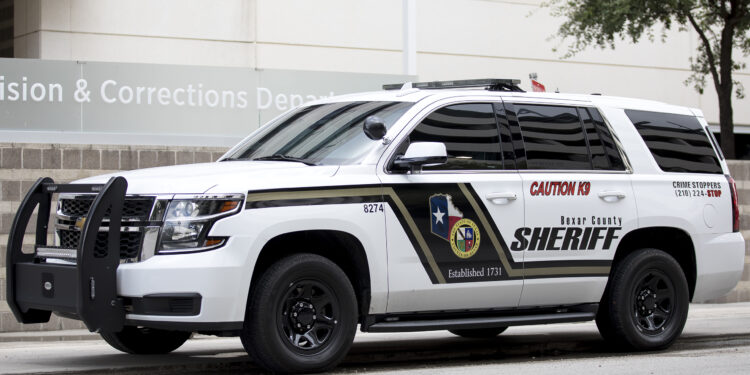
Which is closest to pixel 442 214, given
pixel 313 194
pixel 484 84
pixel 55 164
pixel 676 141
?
pixel 313 194

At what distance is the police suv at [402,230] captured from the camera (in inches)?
284

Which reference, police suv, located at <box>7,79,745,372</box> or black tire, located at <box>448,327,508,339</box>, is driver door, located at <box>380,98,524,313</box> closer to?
police suv, located at <box>7,79,745,372</box>

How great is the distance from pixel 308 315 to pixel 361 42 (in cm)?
1256

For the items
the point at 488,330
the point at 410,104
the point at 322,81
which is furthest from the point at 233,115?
the point at 410,104

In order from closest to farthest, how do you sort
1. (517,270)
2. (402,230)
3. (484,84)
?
(402,230) → (517,270) → (484,84)

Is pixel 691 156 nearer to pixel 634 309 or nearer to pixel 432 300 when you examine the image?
pixel 634 309

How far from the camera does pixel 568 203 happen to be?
350 inches

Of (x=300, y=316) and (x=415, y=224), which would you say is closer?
(x=300, y=316)

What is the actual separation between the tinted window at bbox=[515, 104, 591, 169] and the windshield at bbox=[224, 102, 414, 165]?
105 cm

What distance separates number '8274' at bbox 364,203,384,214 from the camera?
308 inches

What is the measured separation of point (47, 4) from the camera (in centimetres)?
1764

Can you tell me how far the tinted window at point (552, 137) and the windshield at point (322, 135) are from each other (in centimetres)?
105

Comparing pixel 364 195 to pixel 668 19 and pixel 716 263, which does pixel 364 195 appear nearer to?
pixel 716 263

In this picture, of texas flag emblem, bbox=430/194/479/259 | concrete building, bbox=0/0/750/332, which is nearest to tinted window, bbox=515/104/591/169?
texas flag emblem, bbox=430/194/479/259
